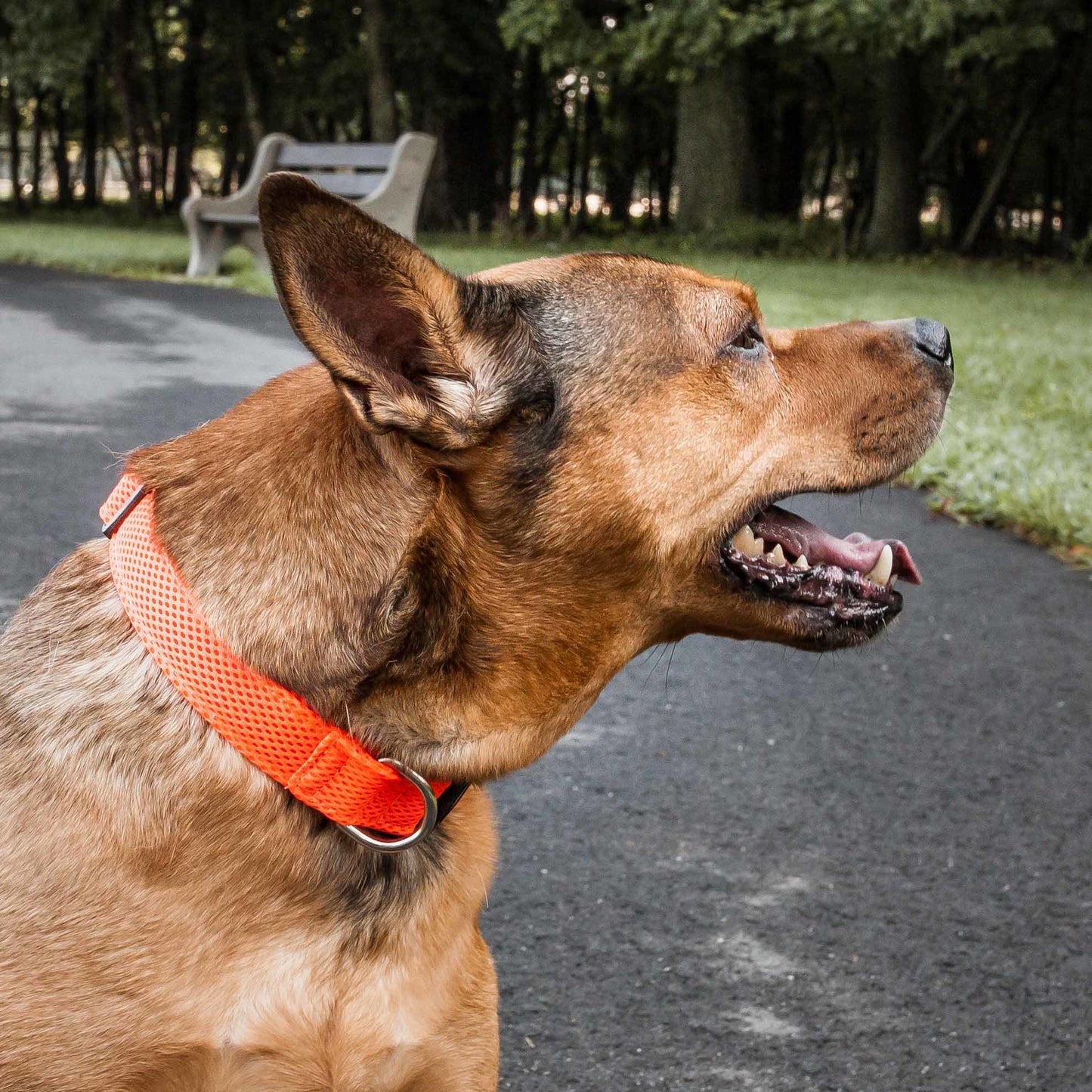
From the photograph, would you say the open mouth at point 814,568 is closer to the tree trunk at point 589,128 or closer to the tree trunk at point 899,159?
the tree trunk at point 899,159

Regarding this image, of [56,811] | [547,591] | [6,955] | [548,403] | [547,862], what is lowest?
[547,862]

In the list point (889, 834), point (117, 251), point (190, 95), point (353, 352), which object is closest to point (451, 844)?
point (353, 352)

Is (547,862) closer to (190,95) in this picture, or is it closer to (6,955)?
(6,955)

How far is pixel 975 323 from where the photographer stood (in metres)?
14.1

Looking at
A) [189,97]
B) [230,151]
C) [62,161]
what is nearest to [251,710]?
[189,97]

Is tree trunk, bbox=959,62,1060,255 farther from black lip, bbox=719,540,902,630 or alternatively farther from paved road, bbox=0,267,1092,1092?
black lip, bbox=719,540,902,630

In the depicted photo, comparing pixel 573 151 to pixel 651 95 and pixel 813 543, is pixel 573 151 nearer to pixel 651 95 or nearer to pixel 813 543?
pixel 651 95

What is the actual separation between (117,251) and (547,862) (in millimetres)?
18774

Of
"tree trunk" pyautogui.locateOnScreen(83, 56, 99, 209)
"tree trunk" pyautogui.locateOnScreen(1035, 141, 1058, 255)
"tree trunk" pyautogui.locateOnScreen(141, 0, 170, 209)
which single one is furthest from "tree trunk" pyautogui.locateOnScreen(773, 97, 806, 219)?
"tree trunk" pyautogui.locateOnScreen(83, 56, 99, 209)

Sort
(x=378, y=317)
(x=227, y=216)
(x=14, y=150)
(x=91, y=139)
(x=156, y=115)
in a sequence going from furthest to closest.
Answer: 1. (x=156, y=115)
2. (x=91, y=139)
3. (x=14, y=150)
4. (x=227, y=216)
5. (x=378, y=317)

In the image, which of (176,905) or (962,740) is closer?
(176,905)

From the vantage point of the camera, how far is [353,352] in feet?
7.00

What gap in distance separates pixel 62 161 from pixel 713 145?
104 feet

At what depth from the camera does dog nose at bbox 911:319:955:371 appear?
9.99ft
